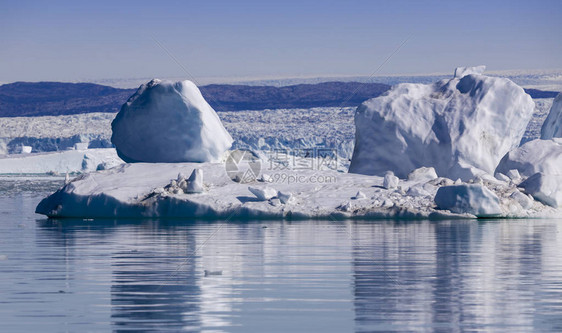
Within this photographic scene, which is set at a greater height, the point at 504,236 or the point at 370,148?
the point at 370,148

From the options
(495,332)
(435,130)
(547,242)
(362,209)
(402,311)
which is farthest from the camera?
(435,130)

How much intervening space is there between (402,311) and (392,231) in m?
8.78

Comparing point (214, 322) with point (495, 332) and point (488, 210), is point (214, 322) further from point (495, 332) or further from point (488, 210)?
point (488, 210)

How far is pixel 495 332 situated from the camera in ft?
20.9

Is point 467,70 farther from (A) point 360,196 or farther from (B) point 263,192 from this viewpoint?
(B) point 263,192

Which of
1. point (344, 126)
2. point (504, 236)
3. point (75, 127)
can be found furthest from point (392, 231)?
point (75, 127)

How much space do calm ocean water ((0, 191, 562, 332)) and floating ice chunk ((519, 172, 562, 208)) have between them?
3.97m

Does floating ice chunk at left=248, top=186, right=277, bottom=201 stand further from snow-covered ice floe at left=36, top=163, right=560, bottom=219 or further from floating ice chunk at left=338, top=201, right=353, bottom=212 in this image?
floating ice chunk at left=338, top=201, right=353, bottom=212

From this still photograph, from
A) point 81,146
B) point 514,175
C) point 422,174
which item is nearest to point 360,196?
point 422,174

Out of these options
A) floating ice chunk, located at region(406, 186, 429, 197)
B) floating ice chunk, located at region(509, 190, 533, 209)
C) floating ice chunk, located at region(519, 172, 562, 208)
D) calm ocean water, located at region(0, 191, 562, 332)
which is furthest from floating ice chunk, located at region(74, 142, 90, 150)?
calm ocean water, located at region(0, 191, 562, 332)

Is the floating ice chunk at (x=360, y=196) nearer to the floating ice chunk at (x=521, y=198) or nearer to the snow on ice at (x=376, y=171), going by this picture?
the snow on ice at (x=376, y=171)

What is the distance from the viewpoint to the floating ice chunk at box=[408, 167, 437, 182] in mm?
21152

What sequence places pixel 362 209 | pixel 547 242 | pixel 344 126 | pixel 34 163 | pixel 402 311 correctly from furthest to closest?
pixel 344 126, pixel 34 163, pixel 362 209, pixel 547 242, pixel 402 311

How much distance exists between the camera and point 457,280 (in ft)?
30.2
